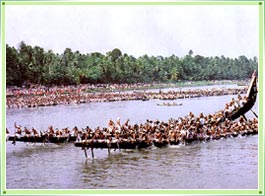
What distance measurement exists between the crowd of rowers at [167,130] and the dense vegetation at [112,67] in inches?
14.4

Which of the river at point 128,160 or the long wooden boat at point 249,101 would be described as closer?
the river at point 128,160

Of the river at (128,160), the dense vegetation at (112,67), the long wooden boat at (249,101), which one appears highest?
the dense vegetation at (112,67)

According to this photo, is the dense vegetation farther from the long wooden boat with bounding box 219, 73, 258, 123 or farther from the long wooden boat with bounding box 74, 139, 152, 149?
the long wooden boat with bounding box 74, 139, 152, 149

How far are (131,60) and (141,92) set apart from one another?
33 centimetres

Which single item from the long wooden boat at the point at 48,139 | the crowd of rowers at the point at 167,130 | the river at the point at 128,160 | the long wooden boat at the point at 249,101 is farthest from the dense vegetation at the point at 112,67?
the long wooden boat at the point at 48,139

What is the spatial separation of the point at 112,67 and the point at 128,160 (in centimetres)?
85

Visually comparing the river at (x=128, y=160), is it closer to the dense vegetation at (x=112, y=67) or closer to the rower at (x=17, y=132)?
the rower at (x=17, y=132)

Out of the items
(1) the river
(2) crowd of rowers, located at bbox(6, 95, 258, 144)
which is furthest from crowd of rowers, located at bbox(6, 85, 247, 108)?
(2) crowd of rowers, located at bbox(6, 95, 258, 144)

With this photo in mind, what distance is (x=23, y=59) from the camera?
441 cm

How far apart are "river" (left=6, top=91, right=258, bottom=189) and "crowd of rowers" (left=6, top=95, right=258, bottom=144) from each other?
60 mm

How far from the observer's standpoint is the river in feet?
13.6

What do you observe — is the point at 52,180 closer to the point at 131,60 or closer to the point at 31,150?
the point at 31,150

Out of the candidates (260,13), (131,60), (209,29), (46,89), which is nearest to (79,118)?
(46,89)

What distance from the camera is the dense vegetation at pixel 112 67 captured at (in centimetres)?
440
